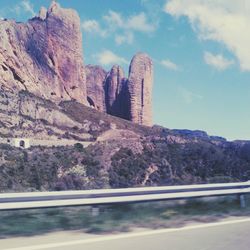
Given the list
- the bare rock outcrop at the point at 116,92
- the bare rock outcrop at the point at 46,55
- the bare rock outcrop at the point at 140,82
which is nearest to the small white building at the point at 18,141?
the bare rock outcrop at the point at 46,55

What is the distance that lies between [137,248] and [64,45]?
4842 inches

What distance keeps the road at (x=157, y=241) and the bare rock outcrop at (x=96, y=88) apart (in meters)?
149

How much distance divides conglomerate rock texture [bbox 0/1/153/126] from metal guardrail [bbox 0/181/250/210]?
91950 millimetres

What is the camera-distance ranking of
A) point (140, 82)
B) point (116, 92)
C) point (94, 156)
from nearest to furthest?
point (94, 156) < point (140, 82) < point (116, 92)

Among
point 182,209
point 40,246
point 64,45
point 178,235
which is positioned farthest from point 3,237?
point 64,45

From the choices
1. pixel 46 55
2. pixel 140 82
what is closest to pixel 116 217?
pixel 46 55

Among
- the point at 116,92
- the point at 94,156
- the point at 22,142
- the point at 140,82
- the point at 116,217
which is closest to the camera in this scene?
the point at 116,217

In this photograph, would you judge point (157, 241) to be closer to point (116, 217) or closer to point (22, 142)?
point (116, 217)

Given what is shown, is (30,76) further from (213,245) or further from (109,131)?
(213,245)

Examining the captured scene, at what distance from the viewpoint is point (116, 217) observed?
26.4ft

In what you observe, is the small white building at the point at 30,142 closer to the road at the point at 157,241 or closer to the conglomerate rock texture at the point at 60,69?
the conglomerate rock texture at the point at 60,69

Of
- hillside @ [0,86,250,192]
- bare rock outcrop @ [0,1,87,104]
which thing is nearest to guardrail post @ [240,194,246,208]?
hillside @ [0,86,250,192]

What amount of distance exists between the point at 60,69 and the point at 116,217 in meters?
121

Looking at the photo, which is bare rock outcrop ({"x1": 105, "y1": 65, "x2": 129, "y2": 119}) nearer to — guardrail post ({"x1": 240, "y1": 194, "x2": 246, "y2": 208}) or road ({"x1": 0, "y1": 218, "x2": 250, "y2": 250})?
guardrail post ({"x1": 240, "y1": 194, "x2": 246, "y2": 208})
